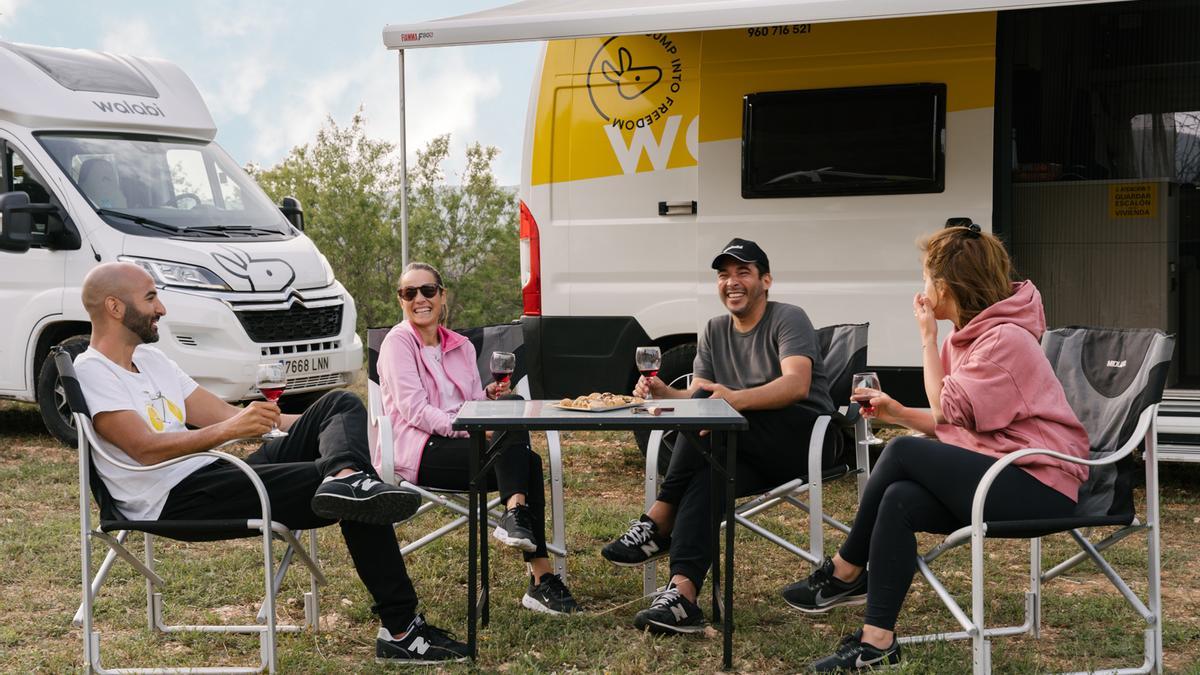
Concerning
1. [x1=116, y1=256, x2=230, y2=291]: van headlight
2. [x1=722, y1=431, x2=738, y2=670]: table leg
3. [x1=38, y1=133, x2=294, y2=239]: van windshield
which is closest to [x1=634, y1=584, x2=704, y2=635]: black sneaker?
[x1=722, y1=431, x2=738, y2=670]: table leg

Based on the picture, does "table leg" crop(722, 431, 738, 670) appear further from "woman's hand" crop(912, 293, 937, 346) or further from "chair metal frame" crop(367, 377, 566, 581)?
"chair metal frame" crop(367, 377, 566, 581)

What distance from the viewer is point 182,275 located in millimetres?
6699

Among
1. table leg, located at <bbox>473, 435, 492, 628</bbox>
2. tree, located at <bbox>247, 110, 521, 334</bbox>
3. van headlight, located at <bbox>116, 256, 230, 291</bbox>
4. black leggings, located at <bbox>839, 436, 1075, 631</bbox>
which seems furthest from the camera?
tree, located at <bbox>247, 110, 521, 334</bbox>

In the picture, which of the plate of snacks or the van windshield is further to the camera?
the van windshield

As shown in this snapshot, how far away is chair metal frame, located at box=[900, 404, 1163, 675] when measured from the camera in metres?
3.06

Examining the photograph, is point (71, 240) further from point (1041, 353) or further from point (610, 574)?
point (1041, 353)

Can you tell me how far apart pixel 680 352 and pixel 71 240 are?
10.8 ft

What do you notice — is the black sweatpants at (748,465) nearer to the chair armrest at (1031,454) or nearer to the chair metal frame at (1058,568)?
the chair metal frame at (1058,568)

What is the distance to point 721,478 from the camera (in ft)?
11.8

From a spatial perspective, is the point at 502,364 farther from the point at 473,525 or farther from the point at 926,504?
the point at 926,504

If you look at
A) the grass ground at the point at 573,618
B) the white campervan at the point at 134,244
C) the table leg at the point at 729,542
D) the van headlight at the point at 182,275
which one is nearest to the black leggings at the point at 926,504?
the grass ground at the point at 573,618

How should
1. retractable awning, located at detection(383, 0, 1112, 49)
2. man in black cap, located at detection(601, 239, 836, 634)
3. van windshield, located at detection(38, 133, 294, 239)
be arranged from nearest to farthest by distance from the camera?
man in black cap, located at detection(601, 239, 836, 634) → retractable awning, located at detection(383, 0, 1112, 49) → van windshield, located at detection(38, 133, 294, 239)

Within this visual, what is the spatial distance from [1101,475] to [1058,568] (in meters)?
0.38

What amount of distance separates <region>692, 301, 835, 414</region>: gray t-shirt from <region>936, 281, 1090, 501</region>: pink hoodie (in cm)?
81
